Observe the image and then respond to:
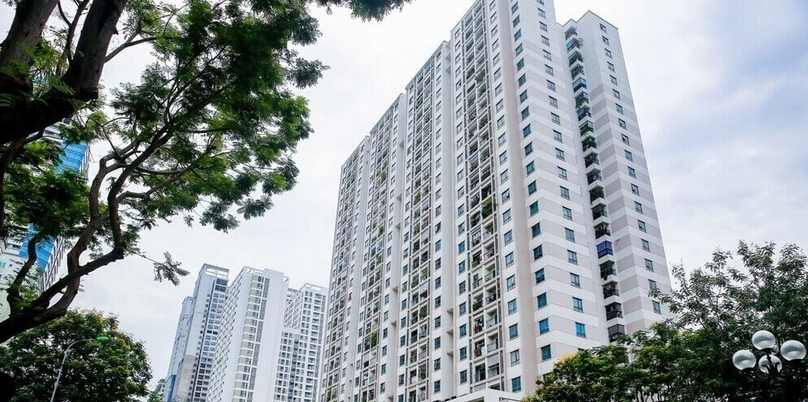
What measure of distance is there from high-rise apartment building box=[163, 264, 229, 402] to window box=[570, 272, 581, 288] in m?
113

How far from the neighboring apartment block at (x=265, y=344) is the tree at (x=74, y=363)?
91.5 m

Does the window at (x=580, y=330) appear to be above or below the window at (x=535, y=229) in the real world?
below

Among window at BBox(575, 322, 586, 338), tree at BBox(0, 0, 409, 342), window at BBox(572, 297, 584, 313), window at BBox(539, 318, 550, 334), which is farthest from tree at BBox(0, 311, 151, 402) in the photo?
window at BBox(572, 297, 584, 313)

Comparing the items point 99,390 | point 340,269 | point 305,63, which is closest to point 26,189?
point 305,63

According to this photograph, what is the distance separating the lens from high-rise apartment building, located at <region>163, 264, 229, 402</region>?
140 meters

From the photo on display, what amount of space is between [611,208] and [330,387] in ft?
113

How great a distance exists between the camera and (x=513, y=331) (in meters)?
36.2

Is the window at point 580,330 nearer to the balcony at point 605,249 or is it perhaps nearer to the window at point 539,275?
the window at point 539,275

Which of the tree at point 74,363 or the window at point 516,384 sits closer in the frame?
the tree at point 74,363

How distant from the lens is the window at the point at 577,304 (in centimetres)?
3650

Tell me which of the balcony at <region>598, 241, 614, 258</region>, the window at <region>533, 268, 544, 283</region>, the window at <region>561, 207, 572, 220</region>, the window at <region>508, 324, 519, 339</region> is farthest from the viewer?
the balcony at <region>598, 241, 614, 258</region>

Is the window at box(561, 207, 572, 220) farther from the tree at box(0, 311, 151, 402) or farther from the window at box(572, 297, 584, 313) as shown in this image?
the tree at box(0, 311, 151, 402)

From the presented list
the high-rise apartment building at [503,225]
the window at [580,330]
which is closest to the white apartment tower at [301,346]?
the high-rise apartment building at [503,225]

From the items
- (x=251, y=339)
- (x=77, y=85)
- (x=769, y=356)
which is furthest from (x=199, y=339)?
(x=77, y=85)
